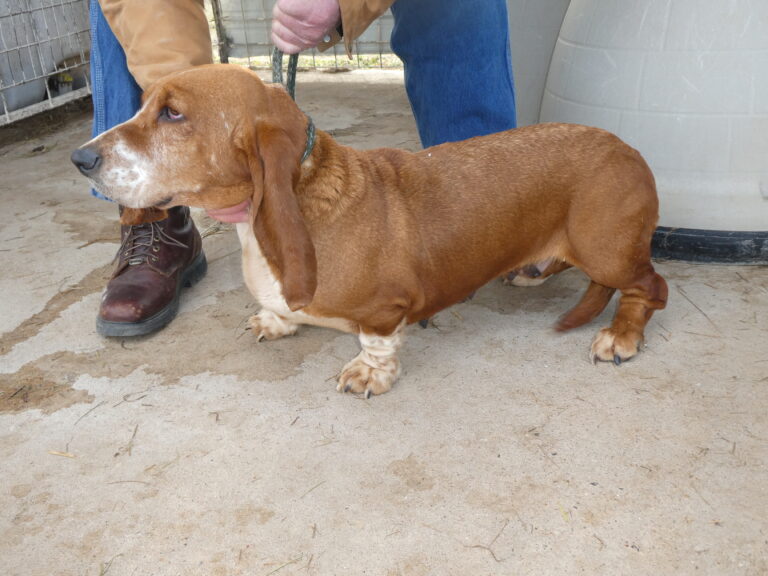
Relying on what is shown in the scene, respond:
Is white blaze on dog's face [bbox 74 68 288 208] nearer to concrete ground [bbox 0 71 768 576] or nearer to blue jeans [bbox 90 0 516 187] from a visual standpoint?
concrete ground [bbox 0 71 768 576]

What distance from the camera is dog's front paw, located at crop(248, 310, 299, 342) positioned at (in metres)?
2.70

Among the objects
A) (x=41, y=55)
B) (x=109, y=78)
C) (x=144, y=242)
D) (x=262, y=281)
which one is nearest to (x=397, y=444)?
(x=262, y=281)

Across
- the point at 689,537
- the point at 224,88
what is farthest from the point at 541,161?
the point at 689,537

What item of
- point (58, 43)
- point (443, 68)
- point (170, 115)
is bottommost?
point (58, 43)

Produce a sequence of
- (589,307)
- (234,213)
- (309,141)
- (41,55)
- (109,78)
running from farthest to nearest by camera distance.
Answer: (41,55) < (109,78) < (589,307) < (234,213) < (309,141)

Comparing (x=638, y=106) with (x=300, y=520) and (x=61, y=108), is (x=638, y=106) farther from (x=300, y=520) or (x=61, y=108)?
(x=61, y=108)

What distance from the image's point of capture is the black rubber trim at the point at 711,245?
3059mm

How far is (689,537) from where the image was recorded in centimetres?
180

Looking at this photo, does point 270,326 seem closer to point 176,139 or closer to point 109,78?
point 176,139

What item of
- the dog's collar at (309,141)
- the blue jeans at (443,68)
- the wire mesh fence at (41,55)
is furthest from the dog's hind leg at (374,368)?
the wire mesh fence at (41,55)

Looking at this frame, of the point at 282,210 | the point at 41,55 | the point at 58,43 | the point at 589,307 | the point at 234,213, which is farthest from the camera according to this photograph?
the point at 58,43

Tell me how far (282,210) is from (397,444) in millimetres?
769

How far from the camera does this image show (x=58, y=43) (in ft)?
17.8

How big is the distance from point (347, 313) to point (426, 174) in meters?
0.52
